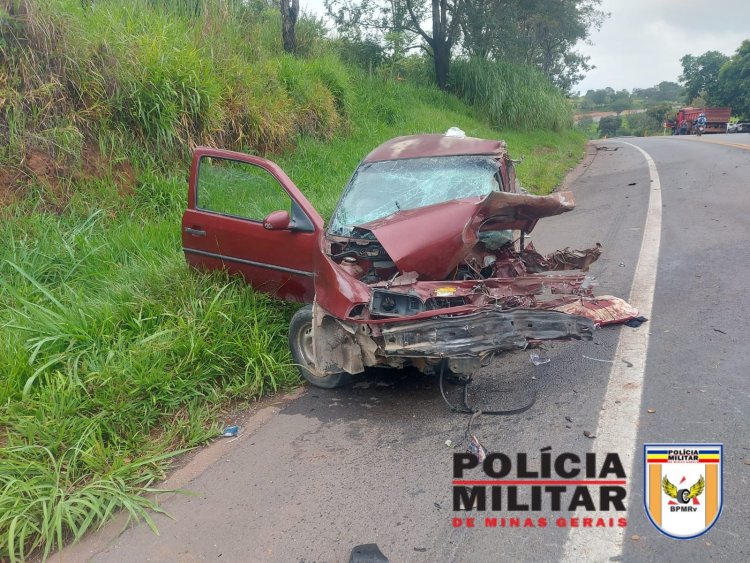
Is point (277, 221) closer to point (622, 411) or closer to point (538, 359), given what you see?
point (538, 359)

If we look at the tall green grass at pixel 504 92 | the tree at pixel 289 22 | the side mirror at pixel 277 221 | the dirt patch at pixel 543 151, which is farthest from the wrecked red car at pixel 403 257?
the tall green grass at pixel 504 92

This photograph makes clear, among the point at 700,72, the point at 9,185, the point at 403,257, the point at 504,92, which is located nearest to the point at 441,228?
the point at 403,257

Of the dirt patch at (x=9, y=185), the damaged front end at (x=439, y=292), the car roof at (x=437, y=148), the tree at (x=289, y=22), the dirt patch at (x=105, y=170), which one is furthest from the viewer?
the tree at (x=289, y=22)

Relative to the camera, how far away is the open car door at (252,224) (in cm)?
480

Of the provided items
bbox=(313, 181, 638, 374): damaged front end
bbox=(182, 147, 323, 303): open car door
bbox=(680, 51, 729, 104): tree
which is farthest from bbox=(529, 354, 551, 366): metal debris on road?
bbox=(680, 51, 729, 104): tree

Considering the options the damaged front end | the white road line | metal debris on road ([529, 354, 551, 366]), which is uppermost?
the damaged front end

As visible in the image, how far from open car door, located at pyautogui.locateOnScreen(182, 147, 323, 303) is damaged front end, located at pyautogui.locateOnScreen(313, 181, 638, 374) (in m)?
0.34

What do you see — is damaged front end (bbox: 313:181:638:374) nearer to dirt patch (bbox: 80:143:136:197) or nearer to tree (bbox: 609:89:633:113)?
dirt patch (bbox: 80:143:136:197)

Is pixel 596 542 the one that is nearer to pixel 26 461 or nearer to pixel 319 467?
pixel 319 467

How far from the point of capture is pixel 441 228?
13.8 feet

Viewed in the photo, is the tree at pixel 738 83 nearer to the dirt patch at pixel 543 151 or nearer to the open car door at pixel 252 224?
the dirt patch at pixel 543 151

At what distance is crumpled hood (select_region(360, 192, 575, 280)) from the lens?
4.12 meters

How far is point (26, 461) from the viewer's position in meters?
3.42

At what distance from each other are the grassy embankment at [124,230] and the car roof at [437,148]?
1.71m
